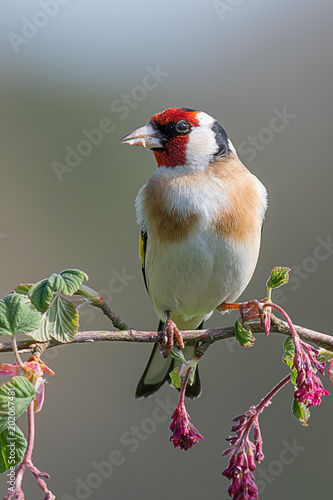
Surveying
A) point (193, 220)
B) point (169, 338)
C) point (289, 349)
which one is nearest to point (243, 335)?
point (289, 349)

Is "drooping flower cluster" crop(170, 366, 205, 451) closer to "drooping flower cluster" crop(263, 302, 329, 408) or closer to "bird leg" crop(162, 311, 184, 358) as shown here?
"bird leg" crop(162, 311, 184, 358)

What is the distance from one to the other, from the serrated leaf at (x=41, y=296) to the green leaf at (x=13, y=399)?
20 centimetres

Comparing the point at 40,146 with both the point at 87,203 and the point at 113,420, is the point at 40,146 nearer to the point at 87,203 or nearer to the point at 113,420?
the point at 87,203

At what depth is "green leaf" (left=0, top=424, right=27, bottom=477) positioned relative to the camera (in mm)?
1344

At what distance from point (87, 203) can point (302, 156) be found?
11.9ft

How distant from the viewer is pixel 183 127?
2.91 m

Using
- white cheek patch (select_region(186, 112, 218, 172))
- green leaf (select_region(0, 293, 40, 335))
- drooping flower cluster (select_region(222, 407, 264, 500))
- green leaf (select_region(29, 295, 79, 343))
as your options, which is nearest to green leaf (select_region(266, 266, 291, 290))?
drooping flower cluster (select_region(222, 407, 264, 500))

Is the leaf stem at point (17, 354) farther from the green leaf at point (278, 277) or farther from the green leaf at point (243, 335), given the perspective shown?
the green leaf at point (278, 277)

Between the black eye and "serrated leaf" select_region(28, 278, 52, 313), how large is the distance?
5.15ft

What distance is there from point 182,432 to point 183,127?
64.9 inches

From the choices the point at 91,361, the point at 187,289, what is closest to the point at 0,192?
the point at 91,361

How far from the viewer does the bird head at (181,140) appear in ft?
9.27

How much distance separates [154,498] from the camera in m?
5.98

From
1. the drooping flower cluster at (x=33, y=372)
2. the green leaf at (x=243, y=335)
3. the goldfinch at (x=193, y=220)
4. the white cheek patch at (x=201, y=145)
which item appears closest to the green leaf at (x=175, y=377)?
the green leaf at (x=243, y=335)
